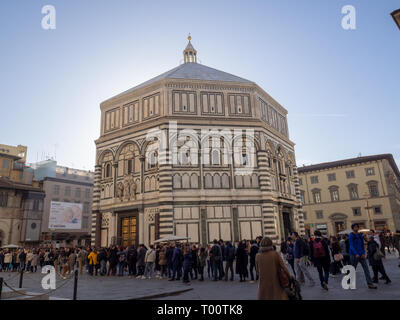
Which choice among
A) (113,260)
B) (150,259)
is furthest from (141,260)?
(113,260)

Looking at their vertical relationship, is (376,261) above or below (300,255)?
below

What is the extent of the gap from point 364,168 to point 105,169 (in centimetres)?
3925

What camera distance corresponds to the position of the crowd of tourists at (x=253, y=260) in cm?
536

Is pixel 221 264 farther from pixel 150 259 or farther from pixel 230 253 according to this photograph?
pixel 150 259

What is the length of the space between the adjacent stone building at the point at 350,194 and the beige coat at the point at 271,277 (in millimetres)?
41725

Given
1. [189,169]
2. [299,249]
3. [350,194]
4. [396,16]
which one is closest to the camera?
[299,249]

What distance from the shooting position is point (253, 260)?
1221 cm

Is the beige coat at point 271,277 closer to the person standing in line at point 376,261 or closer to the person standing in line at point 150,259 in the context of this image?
the person standing in line at point 376,261

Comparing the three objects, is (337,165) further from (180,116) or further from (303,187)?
(180,116)

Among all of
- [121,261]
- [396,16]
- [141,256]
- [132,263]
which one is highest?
[396,16]

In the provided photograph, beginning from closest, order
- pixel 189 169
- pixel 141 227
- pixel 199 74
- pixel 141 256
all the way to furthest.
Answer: pixel 141 256, pixel 141 227, pixel 189 169, pixel 199 74

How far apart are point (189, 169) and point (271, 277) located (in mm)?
20191

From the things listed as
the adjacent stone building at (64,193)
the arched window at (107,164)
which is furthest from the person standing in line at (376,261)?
the adjacent stone building at (64,193)

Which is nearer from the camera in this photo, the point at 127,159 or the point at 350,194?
the point at 127,159
